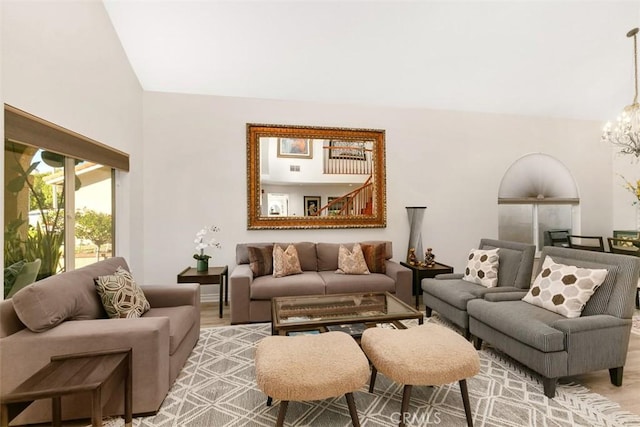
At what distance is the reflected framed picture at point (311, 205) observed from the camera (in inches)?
173

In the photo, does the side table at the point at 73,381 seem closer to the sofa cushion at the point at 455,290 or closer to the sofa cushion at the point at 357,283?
the sofa cushion at the point at 357,283

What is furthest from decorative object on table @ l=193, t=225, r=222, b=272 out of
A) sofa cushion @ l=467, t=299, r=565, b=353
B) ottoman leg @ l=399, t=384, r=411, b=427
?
sofa cushion @ l=467, t=299, r=565, b=353

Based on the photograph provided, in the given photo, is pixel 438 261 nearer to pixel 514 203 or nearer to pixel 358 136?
pixel 514 203

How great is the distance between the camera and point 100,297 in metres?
2.12

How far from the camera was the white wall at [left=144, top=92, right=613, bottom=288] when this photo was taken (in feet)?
13.3

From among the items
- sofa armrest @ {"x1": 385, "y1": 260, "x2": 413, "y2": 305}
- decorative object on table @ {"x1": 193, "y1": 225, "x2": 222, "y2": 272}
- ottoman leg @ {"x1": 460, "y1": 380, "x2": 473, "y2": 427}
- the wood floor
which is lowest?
the wood floor

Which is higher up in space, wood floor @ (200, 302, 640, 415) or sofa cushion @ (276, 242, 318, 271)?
sofa cushion @ (276, 242, 318, 271)

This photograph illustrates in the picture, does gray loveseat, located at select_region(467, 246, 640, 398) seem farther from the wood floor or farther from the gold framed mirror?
the gold framed mirror

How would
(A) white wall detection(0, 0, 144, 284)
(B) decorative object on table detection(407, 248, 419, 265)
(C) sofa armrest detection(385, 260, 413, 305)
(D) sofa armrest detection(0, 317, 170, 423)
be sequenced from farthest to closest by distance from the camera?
(B) decorative object on table detection(407, 248, 419, 265) → (C) sofa armrest detection(385, 260, 413, 305) → (A) white wall detection(0, 0, 144, 284) → (D) sofa armrest detection(0, 317, 170, 423)

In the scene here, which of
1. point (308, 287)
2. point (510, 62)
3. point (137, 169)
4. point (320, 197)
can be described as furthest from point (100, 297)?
point (510, 62)

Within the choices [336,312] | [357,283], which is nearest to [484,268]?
[357,283]

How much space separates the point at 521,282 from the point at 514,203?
259 centimetres

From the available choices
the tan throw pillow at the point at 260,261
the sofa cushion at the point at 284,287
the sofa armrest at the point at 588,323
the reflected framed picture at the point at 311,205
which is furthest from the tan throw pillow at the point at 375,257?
the sofa armrest at the point at 588,323

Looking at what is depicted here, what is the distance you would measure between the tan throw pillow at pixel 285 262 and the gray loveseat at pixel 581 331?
2.15 meters
